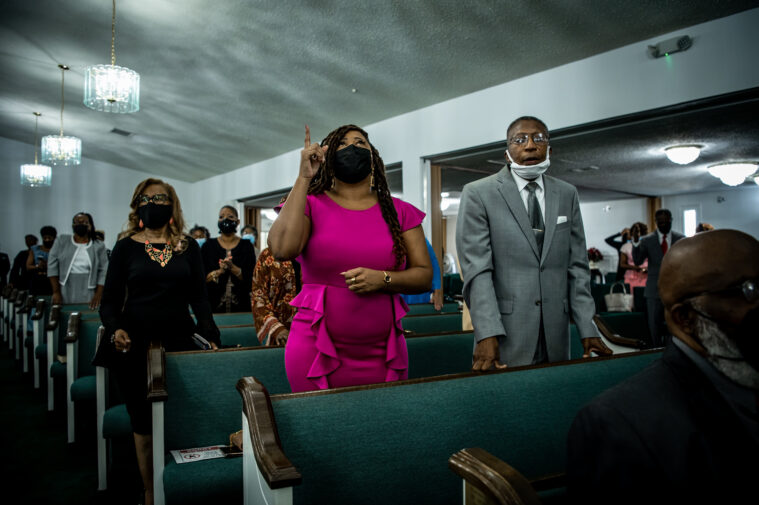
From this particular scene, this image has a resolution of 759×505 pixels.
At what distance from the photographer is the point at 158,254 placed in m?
2.39

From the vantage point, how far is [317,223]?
1.53 meters

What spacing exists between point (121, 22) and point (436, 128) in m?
3.68

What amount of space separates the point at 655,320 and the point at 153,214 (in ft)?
14.1

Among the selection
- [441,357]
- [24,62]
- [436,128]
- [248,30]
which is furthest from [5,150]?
[441,357]

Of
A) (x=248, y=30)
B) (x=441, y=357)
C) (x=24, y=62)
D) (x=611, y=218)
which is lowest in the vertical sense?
(x=441, y=357)

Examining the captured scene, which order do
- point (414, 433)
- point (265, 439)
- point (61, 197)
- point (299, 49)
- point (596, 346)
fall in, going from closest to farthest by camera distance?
1. point (265, 439)
2. point (414, 433)
3. point (596, 346)
4. point (299, 49)
5. point (61, 197)

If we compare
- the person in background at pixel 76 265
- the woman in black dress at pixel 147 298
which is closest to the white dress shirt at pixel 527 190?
the woman in black dress at pixel 147 298

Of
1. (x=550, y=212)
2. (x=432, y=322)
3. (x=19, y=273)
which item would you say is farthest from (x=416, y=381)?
(x=19, y=273)

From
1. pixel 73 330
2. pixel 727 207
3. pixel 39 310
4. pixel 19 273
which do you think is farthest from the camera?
pixel 727 207

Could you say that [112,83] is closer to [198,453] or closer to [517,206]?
[198,453]

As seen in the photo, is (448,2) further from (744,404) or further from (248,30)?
(744,404)

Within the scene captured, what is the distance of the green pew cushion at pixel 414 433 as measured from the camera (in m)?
1.27

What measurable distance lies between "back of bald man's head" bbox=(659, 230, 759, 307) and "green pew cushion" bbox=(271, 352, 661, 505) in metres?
0.70

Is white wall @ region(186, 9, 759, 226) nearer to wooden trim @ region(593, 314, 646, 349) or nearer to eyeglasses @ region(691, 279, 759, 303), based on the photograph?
wooden trim @ region(593, 314, 646, 349)
